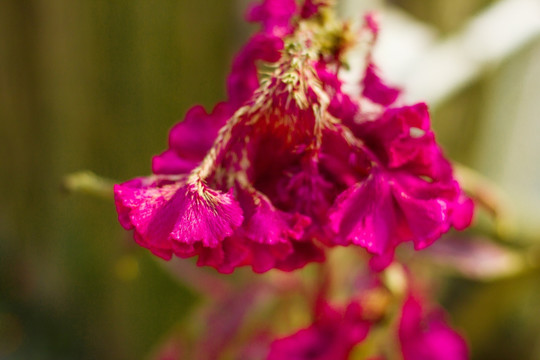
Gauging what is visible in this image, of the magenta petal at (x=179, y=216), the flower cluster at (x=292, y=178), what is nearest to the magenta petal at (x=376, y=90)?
the flower cluster at (x=292, y=178)

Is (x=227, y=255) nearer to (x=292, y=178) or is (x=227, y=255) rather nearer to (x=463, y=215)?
(x=292, y=178)

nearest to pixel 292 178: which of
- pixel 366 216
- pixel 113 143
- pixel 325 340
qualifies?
pixel 366 216

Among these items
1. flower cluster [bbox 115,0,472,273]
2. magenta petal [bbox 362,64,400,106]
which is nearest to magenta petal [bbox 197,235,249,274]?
flower cluster [bbox 115,0,472,273]

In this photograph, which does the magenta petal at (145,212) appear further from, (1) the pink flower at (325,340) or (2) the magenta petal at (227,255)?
(1) the pink flower at (325,340)

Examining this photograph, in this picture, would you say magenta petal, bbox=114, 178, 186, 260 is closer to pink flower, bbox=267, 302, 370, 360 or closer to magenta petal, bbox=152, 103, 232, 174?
magenta petal, bbox=152, 103, 232, 174

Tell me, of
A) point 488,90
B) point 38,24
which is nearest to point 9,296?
point 38,24

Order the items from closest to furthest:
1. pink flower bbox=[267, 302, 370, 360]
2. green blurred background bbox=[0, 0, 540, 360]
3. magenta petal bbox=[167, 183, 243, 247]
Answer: magenta petal bbox=[167, 183, 243, 247]
pink flower bbox=[267, 302, 370, 360]
green blurred background bbox=[0, 0, 540, 360]
